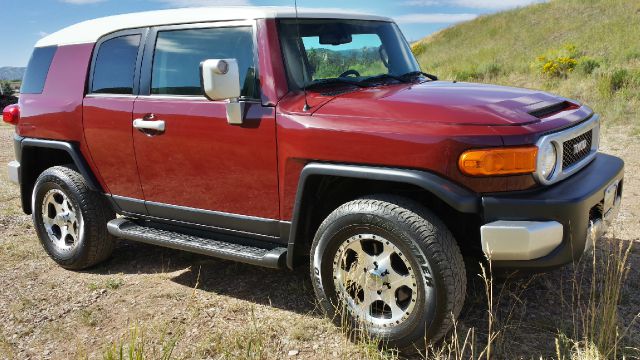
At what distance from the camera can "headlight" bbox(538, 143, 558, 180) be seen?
9.55 ft

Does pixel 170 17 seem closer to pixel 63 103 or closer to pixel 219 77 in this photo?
pixel 219 77

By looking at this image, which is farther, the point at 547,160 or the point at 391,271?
the point at 391,271

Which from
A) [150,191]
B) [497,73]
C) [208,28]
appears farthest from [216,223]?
[497,73]

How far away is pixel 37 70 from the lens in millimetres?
4910

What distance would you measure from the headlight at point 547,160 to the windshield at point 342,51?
1.29 m

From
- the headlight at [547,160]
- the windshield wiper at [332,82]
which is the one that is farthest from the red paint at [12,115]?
the headlight at [547,160]

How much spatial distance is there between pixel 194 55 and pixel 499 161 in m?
2.10

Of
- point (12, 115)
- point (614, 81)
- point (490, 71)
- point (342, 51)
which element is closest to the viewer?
point (342, 51)

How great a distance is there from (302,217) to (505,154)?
1203 mm

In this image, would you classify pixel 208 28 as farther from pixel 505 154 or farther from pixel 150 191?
pixel 505 154

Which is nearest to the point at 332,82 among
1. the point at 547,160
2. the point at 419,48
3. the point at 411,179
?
the point at 411,179

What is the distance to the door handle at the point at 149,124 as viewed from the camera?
389 cm

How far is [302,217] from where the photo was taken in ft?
11.2

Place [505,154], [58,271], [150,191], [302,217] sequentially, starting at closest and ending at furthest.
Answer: [505,154] → [302,217] → [150,191] → [58,271]
